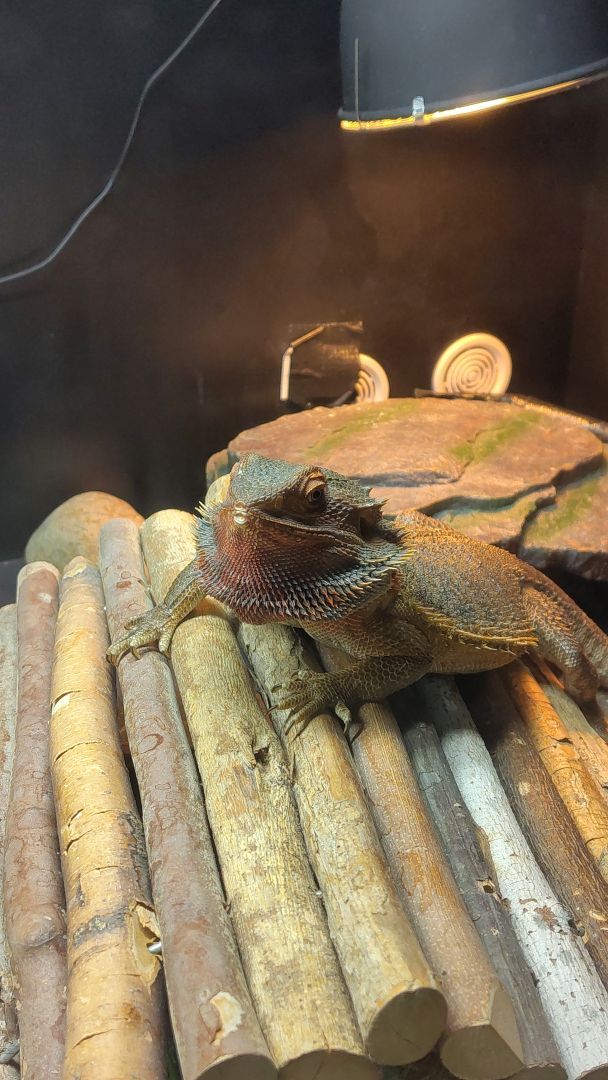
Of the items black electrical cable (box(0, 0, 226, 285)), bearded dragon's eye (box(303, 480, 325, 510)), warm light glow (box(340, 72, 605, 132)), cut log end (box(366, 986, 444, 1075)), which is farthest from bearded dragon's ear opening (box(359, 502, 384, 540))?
black electrical cable (box(0, 0, 226, 285))

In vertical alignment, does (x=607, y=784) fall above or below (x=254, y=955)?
below

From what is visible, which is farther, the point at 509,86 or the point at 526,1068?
the point at 509,86

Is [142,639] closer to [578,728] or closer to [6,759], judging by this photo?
[6,759]

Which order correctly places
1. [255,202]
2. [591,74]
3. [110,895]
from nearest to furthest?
[110,895]
[591,74]
[255,202]

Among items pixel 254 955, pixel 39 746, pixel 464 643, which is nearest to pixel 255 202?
pixel 464 643

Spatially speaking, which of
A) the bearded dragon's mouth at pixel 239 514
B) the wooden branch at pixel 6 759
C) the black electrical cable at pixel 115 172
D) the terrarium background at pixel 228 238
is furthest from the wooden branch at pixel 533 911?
the black electrical cable at pixel 115 172

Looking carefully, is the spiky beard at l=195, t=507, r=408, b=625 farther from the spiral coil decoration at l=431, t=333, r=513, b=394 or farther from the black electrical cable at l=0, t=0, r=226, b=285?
the spiral coil decoration at l=431, t=333, r=513, b=394

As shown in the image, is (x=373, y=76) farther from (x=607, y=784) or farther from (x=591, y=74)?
(x=607, y=784)

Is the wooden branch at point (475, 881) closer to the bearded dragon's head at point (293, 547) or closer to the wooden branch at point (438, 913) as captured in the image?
the wooden branch at point (438, 913)
